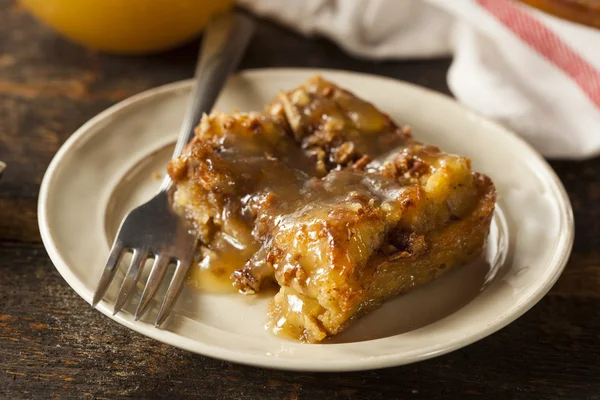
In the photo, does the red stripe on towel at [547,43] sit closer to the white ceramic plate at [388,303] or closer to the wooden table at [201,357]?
the wooden table at [201,357]

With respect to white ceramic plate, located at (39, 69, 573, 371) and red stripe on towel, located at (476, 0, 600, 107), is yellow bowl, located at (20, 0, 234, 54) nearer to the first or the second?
white ceramic plate, located at (39, 69, 573, 371)

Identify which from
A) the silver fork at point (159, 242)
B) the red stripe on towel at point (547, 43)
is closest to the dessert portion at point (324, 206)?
the silver fork at point (159, 242)

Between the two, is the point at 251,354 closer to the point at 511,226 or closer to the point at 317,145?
the point at 317,145

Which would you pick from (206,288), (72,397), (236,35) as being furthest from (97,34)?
(72,397)

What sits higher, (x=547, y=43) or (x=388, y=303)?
(x=547, y=43)

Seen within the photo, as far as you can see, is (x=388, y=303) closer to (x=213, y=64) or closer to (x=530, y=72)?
(x=213, y=64)

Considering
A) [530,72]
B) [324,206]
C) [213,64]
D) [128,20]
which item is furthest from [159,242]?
[530,72]
